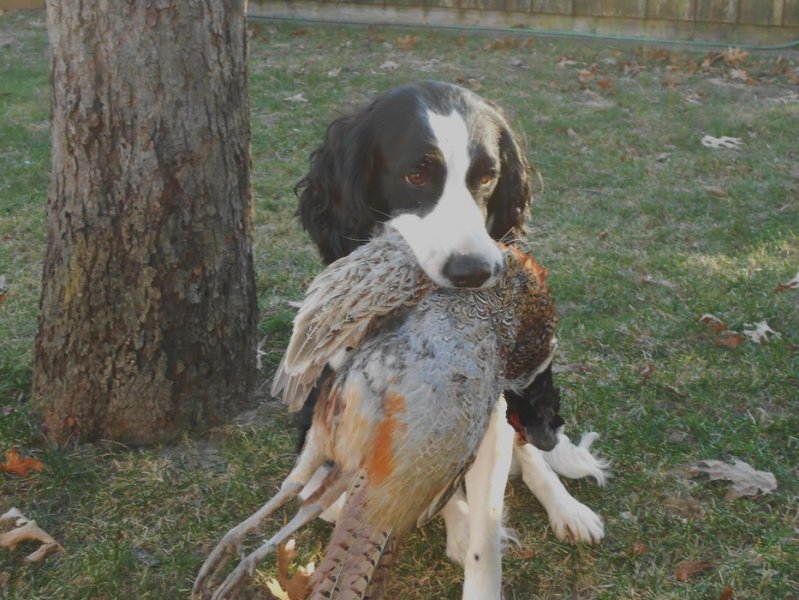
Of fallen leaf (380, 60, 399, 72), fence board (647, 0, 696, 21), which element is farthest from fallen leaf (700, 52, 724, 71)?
fallen leaf (380, 60, 399, 72)

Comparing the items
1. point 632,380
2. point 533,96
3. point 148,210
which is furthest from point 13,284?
point 533,96

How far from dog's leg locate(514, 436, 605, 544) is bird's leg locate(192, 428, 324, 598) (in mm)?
1038

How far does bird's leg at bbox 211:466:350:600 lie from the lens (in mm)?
1616

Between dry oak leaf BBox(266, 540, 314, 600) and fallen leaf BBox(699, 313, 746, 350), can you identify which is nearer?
dry oak leaf BBox(266, 540, 314, 600)

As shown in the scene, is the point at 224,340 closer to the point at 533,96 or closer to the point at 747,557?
the point at 747,557

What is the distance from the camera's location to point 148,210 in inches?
103

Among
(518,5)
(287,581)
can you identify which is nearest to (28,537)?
(287,581)

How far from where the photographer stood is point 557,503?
262cm

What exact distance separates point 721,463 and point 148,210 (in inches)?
78.9

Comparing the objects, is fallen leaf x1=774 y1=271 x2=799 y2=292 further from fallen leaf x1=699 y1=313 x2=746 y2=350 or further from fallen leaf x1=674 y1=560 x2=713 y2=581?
fallen leaf x1=674 y1=560 x2=713 y2=581

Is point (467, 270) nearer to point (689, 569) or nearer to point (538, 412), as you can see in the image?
point (538, 412)

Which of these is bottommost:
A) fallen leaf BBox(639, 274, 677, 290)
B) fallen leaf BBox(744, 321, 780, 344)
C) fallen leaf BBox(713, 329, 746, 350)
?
fallen leaf BBox(713, 329, 746, 350)

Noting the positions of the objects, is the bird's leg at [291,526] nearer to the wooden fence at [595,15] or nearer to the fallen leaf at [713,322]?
the fallen leaf at [713,322]

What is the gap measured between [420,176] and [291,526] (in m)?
1.26
